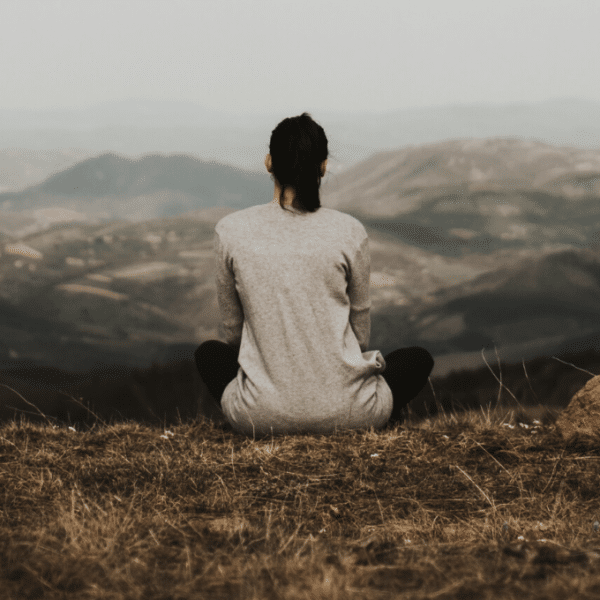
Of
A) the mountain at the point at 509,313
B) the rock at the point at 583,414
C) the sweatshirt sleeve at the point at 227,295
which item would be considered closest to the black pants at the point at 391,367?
the sweatshirt sleeve at the point at 227,295

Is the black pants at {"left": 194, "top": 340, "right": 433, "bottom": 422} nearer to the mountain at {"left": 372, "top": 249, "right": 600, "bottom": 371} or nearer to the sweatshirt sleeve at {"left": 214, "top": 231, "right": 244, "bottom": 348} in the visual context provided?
the sweatshirt sleeve at {"left": 214, "top": 231, "right": 244, "bottom": 348}

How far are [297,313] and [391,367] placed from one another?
653 mm

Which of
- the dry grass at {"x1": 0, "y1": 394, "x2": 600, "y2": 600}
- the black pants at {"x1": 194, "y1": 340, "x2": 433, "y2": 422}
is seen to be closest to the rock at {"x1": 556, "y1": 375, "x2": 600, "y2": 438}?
the dry grass at {"x1": 0, "y1": 394, "x2": 600, "y2": 600}

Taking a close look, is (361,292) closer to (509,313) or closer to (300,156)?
(300,156)

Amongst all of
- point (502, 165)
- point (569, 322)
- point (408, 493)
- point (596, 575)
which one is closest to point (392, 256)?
point (569, 322)

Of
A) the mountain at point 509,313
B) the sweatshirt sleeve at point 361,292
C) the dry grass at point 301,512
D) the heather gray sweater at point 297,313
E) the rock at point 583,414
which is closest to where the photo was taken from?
the dry grass at point 301,512

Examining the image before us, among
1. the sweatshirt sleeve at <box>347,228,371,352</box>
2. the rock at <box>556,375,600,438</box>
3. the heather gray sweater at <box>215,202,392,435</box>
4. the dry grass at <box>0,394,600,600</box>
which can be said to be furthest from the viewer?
the rock at <box>556,375,600,438</box>

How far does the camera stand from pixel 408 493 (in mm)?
2740

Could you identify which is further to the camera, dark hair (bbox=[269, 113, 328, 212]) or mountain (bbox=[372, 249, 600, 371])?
mountain (bbox=[372, 249, 600, 371])

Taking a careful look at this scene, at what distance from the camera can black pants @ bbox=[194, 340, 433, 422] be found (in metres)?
3.46

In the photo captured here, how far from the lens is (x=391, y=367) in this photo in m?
3.48

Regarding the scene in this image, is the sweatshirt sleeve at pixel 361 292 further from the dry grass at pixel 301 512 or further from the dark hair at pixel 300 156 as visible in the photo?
the dry grass at pixel 301 512

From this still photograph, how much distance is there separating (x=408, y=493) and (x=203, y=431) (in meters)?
1.33

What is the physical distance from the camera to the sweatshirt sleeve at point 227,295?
3.18 meters
